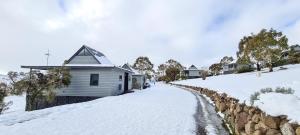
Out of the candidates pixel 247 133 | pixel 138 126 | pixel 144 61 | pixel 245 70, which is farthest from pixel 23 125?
pixel 144 61

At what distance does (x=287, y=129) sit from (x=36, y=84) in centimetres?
1777

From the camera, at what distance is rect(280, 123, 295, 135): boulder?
499 cm

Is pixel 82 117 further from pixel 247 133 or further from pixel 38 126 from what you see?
pixel 247 133

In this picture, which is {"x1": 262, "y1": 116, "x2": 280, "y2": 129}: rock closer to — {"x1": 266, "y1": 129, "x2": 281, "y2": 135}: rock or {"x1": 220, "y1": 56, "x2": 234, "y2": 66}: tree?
{"x1": 266, "y1": 129, "x2": 281, "y2": 135}: rock

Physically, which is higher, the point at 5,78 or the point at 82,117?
the point at 5,78

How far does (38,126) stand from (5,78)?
43.0 ft

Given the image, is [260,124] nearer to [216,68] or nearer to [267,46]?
[267,46]

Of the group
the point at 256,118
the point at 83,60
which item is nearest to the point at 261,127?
the point at 256,118

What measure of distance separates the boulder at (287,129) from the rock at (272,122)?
206mm

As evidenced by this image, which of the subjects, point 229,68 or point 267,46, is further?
point 229,68

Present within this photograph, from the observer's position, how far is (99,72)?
74.5 ft

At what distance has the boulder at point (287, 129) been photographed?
4988 millimetres

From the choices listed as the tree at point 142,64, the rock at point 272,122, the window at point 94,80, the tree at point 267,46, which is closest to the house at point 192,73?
the tree at point 142,64

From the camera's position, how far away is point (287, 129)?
5137 millimetres
